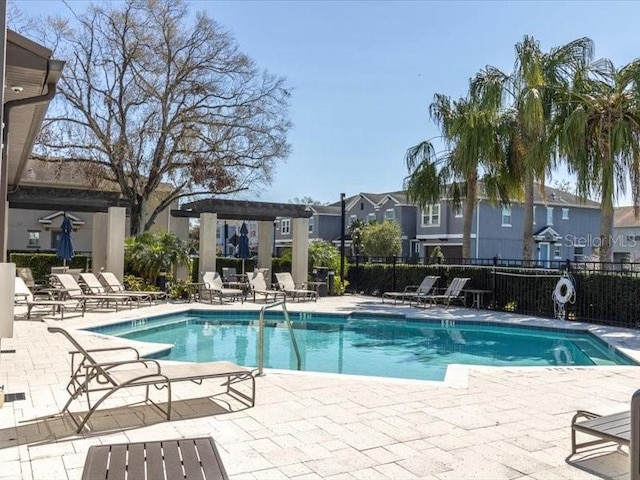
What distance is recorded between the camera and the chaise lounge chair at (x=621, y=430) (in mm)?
2594

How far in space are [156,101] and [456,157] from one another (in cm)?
1218

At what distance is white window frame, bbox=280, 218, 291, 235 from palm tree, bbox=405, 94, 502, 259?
2751cm

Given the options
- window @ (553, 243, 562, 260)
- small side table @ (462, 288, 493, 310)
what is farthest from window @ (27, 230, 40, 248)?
window @ (553, 243, 562, 260)

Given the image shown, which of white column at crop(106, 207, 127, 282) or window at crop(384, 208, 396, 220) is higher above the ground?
window at crop(384, 208, 396, 220)

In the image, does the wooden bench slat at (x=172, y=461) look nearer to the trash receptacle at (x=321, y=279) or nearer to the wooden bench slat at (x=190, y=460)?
the wooden bench slat at (x=190, y=460)

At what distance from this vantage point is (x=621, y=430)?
3.43 metres

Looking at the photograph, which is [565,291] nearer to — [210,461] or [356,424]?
[356,424]

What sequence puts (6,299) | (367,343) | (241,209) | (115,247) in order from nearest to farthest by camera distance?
1. (6,299)
2. (367,343)
3. (115,247)
4. (241,209)

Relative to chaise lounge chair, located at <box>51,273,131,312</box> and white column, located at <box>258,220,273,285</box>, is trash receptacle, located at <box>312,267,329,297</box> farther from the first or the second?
chaise lounge chair, located at <box>51,273,131,312</box>

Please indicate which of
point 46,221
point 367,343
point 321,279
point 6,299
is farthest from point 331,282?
point 46,221

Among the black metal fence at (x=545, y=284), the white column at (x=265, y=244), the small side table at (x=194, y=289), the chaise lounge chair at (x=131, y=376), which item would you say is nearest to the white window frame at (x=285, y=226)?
the white column at (x=265, y=244)

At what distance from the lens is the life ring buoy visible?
537 inches

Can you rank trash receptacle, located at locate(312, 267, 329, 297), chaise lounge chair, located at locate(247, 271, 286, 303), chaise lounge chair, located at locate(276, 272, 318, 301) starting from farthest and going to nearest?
trash receptacle, located at locate(312, 267, 329, 297), chaise lounge chair, located at locate(276, 272, 318, 301), chaise lounge chair, located at locate(247, 271, 286, 303)

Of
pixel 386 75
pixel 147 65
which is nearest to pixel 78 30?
pixel 147 65
